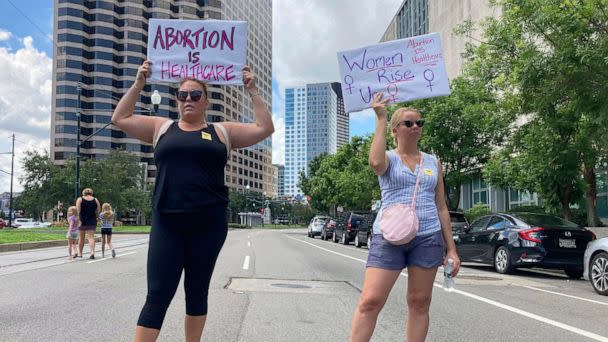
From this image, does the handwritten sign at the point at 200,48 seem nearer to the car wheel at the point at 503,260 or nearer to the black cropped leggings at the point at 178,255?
the black cropped leggings at the point at 178,255

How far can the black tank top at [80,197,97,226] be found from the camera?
13141 millimetres

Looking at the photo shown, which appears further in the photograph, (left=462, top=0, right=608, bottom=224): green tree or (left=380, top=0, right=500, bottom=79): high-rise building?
(left=380, top=0, right=500, bottom=79): high-rise building

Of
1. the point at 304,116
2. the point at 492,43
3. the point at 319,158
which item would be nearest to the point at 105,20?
the point at 319,158

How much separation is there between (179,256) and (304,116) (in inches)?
6688

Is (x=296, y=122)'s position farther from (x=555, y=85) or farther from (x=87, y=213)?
(x=555, y=85)

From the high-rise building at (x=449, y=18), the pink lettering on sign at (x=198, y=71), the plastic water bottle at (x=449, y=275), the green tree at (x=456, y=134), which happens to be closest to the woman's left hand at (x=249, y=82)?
the pink lettering on sign at (x=198, y=71)

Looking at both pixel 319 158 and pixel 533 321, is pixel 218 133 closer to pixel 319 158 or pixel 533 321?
pixel 533 321

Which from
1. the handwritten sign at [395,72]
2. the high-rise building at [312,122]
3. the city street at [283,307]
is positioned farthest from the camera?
the high-rise building at [312,122]

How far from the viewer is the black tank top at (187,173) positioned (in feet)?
10.6

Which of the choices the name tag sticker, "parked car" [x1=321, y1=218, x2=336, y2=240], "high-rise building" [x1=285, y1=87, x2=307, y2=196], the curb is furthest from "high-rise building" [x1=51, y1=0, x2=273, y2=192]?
the name tag sticker

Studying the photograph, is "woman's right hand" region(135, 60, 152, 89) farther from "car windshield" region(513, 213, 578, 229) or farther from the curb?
the curb

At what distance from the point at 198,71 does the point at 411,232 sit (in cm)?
197

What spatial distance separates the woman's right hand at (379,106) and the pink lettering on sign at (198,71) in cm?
104

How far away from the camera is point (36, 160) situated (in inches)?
2057
